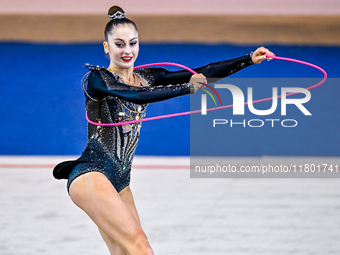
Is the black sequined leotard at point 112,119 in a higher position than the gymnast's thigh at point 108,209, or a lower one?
higher

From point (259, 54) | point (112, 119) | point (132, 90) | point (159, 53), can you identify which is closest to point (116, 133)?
point (112, 119)

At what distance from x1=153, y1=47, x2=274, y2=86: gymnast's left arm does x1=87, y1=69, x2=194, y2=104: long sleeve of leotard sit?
0.39m

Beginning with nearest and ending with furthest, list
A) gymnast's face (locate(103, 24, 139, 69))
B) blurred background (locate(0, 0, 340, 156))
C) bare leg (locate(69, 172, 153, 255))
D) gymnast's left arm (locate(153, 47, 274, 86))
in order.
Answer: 1. bare leg (locate(69, 172, 153, 255))
2. gymnast's face (locate(103, 24, 139, 69))
3. gymnast's left arm (locate(153, 47, 274, 86))
4. blurred background (locate(0, 0, 340, 156))

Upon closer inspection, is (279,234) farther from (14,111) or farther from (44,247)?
(14,111)

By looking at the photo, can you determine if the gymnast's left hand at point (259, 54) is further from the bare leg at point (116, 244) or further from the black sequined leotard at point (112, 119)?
the bare leg at point (116, 244)

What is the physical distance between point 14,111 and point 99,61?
1.16 metres

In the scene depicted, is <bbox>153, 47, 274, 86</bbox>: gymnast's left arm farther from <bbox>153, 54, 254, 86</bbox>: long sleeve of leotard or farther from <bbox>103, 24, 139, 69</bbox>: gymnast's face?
<bbox>103, 24, 139, 69</bbox>: gymnast's face

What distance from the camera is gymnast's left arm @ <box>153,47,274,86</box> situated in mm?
1978

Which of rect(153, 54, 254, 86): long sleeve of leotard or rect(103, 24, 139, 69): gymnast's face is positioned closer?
rect(103, 24, 139, 69): gymnast's face

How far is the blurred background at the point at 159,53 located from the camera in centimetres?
550

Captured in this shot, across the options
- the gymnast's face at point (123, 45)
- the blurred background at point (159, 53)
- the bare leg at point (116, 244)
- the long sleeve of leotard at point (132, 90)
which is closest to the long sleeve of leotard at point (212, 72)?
the gymnast's face at point (123, 45)

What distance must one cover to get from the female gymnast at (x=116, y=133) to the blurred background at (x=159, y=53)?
351cm

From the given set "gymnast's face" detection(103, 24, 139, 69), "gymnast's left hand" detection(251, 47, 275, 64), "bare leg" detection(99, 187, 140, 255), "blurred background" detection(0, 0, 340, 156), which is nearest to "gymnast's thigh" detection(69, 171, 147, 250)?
"bare leg" detection(99, 187, 140, 255)

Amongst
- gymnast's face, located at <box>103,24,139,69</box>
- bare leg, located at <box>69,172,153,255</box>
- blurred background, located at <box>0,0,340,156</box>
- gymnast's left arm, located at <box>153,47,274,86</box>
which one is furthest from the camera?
blurred background, located at <box>0,0,340,156</box>
